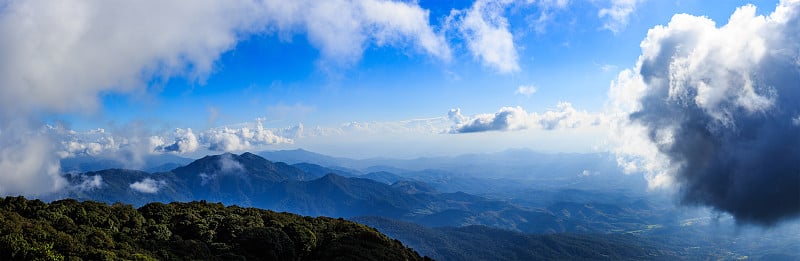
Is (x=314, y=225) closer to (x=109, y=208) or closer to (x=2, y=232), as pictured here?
(x=109, y=208)

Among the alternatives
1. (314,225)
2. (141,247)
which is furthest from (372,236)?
(141,247)

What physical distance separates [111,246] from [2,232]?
21.3 ft

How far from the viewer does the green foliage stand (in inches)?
1018

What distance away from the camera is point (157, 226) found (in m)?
39.6

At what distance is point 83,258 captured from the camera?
82.1 feet

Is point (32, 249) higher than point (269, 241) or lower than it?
higher

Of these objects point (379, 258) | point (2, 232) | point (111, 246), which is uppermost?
point (2, 232)

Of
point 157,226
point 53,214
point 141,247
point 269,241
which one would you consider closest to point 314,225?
point 269,241

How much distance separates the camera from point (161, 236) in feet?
124

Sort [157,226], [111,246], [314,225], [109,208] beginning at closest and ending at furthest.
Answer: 1. [111,246]
2. [157,226]
3. [109,208]
4. [314,225]

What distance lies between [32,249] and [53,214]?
44.8ft

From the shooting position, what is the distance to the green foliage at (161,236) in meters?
25.9

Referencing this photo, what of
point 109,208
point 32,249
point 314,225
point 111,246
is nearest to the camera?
point 32,249

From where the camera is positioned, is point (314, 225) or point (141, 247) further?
point (314, 225)
